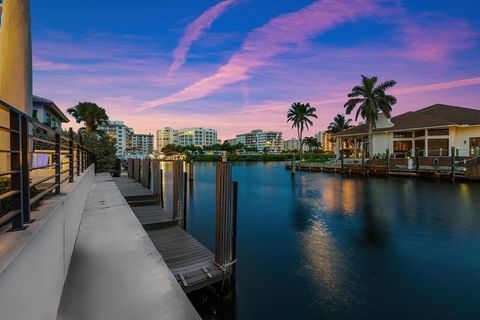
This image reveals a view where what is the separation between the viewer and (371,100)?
37031mm

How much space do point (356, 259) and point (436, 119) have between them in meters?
36.5

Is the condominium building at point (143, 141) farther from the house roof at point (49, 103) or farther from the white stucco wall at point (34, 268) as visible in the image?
the white stucco wall at point (34, 268)

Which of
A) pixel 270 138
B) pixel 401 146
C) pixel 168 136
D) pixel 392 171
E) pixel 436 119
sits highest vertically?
pixel 168 136

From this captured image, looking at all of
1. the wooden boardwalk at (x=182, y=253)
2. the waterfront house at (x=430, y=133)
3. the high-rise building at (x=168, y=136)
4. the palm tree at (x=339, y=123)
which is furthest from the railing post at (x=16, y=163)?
the high-rise building at (x=168, y=136)

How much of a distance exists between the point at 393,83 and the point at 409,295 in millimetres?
37445

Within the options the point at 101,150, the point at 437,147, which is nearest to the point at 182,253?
the point at 101,150

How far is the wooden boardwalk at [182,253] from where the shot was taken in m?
5.42

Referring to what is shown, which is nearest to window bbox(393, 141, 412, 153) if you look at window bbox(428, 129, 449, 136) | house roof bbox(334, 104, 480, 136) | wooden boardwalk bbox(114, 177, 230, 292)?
house roof bbox(334, 104, 480, 136)

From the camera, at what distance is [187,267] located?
19.0 feet

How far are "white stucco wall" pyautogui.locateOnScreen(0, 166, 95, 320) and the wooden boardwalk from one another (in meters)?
2.74

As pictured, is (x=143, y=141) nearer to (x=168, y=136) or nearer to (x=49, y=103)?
(x=168, y=136)

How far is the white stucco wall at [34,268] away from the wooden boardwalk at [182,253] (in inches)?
108

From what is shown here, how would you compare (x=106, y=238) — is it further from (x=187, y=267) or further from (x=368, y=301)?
(x=368, y=301)

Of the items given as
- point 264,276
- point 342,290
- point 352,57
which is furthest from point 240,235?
point 352,57
